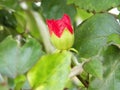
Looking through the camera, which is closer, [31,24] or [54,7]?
[54,7]

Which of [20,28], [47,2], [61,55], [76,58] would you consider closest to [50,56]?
[61,55]

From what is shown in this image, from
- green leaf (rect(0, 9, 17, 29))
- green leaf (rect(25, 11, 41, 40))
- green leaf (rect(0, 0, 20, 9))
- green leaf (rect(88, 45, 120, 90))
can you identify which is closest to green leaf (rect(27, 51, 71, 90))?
green leaf (rect(88, 45, 120, 90))

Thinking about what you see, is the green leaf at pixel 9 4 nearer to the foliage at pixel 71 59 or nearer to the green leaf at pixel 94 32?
the foliage at pixel 71 59

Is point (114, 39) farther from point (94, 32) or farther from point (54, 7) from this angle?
point (54, 7)

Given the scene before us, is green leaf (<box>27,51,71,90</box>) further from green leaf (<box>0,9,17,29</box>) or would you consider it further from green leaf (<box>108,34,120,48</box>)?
green leaf (<box>0,9,17,29</box>)

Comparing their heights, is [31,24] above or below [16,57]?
below

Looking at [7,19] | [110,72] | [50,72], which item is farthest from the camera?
[7,19]

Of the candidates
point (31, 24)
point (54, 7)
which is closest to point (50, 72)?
point (54, 7)

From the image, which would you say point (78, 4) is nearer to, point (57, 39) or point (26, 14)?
point (57, 39)

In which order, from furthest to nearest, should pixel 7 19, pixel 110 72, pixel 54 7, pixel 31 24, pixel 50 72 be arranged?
1. pixel 31 24
2. pixel 7 19
3. pixel 54 7
4. pixel 110 72
5. pixel 50 72
